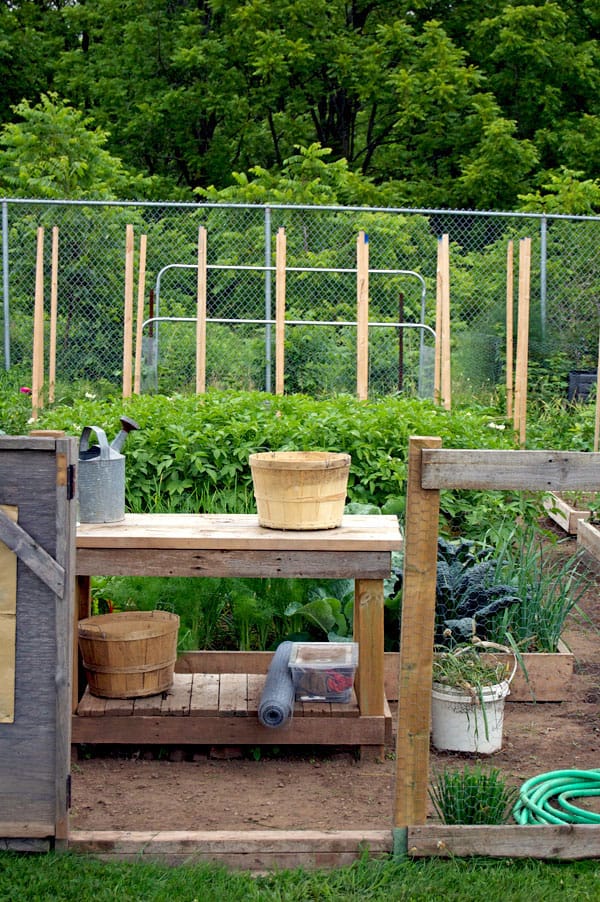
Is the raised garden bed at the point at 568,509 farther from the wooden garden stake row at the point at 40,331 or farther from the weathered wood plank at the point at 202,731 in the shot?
the wooden garden stake row at the point at 40,331

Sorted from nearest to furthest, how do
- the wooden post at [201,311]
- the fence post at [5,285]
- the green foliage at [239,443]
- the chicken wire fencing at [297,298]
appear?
the green foliage at [239,443]
the wooden post at [201,311]
the fence post at [5,285]
the chicken wire fencing at [297,298]

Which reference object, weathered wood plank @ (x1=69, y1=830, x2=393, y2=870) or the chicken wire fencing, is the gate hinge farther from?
the chicken wire fencing

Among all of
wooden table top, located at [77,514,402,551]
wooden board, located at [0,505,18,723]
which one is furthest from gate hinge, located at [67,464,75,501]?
wooden table top, located at [77,514,402,551]

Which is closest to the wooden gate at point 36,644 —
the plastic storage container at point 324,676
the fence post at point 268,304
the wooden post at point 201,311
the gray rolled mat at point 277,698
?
the gray rolled mat at point 277,698

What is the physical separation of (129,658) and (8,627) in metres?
0.97

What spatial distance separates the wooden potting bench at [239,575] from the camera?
385 centimetres

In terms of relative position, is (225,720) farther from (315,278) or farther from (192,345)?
(315,278)

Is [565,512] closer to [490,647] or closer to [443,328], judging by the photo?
[443,328]

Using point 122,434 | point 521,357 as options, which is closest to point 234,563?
point 122,434

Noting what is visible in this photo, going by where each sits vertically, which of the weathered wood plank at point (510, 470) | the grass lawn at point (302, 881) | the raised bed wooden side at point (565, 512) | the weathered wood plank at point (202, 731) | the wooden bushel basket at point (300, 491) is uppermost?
the weathered wood plank at point (510, 470)

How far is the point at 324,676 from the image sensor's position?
3.99m

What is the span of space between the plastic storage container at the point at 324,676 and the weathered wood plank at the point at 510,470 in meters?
1.22

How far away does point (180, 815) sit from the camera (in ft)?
11.4

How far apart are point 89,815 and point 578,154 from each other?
19.1 meters
